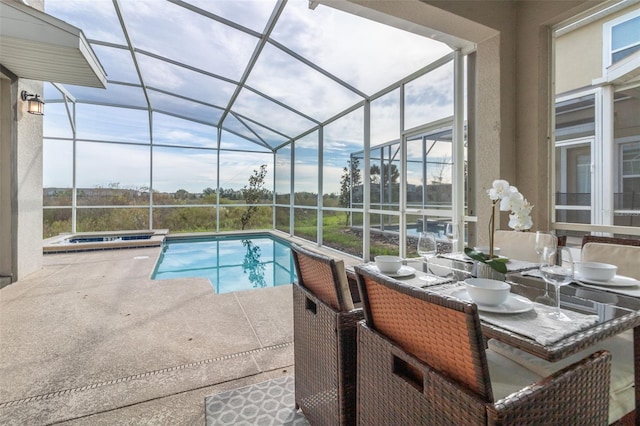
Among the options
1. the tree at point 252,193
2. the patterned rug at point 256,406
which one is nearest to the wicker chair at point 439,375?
the patterned rug at point 256,406

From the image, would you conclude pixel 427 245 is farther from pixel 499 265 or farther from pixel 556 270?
pixel 556 270

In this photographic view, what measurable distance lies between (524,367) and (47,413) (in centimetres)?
231

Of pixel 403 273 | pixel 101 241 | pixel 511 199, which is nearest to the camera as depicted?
pixel 511 199

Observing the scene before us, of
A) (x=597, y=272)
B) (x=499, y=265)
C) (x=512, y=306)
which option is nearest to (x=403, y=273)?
(x=499, y=265)

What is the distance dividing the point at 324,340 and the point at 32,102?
5.08 m

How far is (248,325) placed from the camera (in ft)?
8.80

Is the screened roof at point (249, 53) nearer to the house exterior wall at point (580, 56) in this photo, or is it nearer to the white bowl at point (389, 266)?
the house exterior wall at point (580, 56)

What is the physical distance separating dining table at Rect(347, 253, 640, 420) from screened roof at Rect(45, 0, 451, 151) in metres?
3.16

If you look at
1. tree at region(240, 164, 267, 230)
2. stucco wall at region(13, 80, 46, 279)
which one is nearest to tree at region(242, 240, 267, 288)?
tree at region(240, 164, 267, 230)

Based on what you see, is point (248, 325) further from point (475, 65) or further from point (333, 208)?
point (333, 208)

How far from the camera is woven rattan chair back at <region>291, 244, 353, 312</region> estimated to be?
1.23 meters

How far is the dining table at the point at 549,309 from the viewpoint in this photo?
913 mm

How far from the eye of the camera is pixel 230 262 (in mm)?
6652

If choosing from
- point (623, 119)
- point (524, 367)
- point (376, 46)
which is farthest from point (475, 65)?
point (524, 367)
